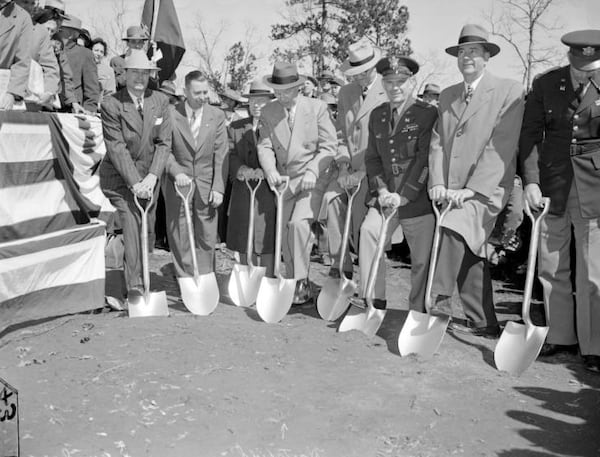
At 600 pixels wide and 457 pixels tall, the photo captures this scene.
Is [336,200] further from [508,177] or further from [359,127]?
[508,177]

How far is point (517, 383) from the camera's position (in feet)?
16.1

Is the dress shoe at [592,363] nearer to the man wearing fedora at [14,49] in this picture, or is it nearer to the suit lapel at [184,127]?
the suit lapel at [184,127]

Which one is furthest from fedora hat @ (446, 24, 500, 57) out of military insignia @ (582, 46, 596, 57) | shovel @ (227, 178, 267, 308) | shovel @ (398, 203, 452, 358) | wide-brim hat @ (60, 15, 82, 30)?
wide-brim hat @ (60, 15, 82, 30)

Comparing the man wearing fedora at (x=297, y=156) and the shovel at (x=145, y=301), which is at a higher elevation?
the man wearing fedora at (x=297, y=156)

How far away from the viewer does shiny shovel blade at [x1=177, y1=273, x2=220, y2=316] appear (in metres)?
6.38

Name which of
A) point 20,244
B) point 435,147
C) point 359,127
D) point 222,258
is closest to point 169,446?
point 20,244

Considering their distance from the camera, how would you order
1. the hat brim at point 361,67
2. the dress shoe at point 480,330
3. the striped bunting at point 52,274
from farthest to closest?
the hat brim at point 361,67 → the dress shoe at point 480,330 → the striped bunting at point 52,274

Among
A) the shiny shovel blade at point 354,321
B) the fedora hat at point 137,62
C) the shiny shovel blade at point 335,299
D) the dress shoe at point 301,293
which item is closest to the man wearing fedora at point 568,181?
the shiny shovel blade at point 354,321

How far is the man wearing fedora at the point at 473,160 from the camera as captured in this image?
5660 millimetres

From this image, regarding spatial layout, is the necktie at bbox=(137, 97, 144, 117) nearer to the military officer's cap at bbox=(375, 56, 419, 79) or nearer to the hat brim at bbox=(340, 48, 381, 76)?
the hat brim at bbox=(340, 48, 381, 76)

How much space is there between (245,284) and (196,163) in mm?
1246

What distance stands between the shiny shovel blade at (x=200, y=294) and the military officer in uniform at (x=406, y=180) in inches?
53.7

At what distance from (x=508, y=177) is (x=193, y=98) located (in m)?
2.98

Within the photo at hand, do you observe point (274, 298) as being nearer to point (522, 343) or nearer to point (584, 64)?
point (522, 343)
